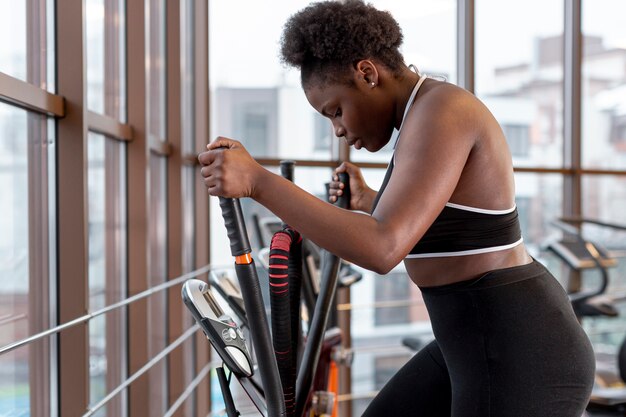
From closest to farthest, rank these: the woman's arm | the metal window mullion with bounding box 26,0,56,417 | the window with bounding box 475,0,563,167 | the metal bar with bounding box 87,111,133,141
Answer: the woman's arm → the metal window mullion with bounding box 26,0,56,417 → the metal bar with bounding box 87,111,133,141 → the window with bounding box 475,0,563,167

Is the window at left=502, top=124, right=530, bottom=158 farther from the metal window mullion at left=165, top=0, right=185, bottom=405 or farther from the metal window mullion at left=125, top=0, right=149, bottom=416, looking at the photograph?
the metal window mullion at left=125, top=0, right=149, bottom=416

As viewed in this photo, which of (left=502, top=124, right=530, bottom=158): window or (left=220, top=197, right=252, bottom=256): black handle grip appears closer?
(left=220, top=197, right=252, bottom=256): black handle grip

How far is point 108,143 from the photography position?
2586 mm

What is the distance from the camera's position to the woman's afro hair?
3.84 ft

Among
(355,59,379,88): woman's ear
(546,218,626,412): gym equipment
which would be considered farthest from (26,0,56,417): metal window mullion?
(546,218,626,412): gym equipment

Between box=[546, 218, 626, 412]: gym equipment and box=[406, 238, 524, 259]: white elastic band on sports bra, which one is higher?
box=[406, 238, 524, 259]: white elastic band on sports bra

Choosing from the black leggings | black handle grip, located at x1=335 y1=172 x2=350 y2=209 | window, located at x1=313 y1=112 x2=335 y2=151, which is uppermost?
window, located at x1=313 y1=112 x2=335 y2=151

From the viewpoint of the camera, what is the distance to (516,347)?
116cm

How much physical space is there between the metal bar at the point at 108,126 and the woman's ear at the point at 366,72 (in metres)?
1.22

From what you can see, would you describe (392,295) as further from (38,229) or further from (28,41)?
(28,41)

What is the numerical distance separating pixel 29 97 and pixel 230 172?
2.89ft

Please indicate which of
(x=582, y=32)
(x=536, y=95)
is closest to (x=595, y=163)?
(x=536, y=95)

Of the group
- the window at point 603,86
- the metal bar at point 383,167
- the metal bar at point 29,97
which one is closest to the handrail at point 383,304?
the metal bar at point 383,167

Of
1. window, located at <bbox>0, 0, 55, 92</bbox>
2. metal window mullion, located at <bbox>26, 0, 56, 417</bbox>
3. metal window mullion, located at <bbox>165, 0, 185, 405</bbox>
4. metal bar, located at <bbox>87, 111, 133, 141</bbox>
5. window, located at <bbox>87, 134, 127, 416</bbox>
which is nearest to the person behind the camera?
window, located at <bbox>0, 0, 55, 92</bbox>
